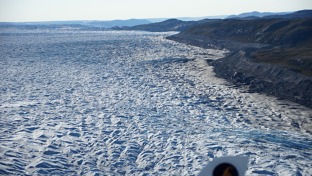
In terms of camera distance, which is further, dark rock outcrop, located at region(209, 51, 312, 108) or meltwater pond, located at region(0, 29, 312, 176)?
dark rock outcrop, located at region(209, 51, 312, 108)

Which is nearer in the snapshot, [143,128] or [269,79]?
[143,128]

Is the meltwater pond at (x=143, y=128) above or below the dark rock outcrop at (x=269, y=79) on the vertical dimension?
below

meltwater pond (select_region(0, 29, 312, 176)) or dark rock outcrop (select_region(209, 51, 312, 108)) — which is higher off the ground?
dark rock outcrop (select_region(209, 51, 312, 108))

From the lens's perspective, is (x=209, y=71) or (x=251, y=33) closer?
(x=209, y=71)

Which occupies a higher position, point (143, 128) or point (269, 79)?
point (269, 79)

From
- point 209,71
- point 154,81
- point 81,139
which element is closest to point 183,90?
point 154,81

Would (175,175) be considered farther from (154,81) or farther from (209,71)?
(209,71)

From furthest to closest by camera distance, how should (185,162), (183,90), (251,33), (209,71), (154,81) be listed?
1. (251,33)
2. (209,71)
3. (154,81)
4. (183,90)
5. (185,162)

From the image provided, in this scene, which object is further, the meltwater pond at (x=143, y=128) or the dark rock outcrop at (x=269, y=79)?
the dark rock outcrop at (x=269, y=79)
